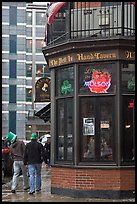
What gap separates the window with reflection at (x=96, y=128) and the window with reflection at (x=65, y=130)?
396 millimetres

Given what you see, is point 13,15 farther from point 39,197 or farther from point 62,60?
point 39,197

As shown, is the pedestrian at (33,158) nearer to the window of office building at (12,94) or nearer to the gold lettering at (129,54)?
the gold lettering at (129,54)

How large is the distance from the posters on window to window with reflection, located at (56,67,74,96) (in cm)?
89

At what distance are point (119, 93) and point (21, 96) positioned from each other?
63.5 meters

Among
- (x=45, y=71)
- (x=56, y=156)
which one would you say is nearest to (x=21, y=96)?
(x=45, y=71)

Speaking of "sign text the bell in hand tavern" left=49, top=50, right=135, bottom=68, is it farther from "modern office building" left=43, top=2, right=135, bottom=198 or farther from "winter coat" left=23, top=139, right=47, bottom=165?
"winter coat" left=23, top=139, right=47, bottom=165

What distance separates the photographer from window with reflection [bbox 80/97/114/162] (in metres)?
12.0

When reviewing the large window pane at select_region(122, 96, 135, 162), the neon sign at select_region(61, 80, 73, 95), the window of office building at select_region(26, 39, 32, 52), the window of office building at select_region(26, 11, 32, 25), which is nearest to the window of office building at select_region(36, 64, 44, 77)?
the window of office building at select_region(26, 39, 32, 52)

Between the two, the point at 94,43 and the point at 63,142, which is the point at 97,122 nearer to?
the point at 63,142

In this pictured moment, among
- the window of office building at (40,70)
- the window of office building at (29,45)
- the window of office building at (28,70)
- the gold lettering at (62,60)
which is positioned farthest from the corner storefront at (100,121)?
the window of office building at (29,45)

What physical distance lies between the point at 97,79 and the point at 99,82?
0.11 meters

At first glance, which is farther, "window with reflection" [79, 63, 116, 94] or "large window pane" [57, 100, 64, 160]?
"large window pane" [57, 100, 64, 160]

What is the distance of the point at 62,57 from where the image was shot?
12820 millimetres

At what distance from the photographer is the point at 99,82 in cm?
1218
